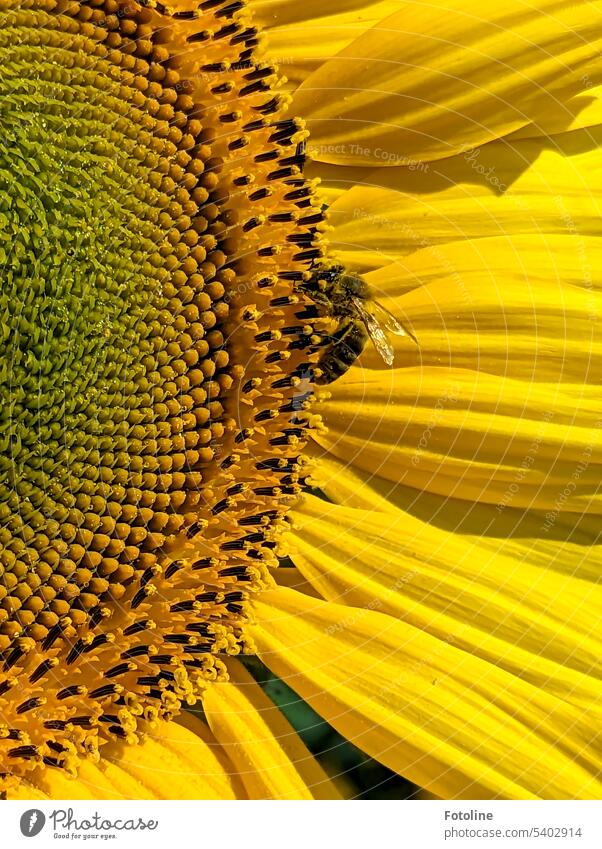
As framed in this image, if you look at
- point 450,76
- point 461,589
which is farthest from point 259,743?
point 450,76

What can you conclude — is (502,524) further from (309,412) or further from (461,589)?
(309,412)

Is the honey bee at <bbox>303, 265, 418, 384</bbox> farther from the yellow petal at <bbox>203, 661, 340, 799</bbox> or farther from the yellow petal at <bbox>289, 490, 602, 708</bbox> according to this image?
the yellow petal at <bbox>203, 661, 340, 799</bbox>

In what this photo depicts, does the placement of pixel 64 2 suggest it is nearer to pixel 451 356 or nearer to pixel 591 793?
pixel 451 356

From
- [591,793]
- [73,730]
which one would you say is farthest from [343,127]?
[591,793]

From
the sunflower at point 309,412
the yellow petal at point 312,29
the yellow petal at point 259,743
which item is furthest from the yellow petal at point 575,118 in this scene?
the yellow petal at point 259,743

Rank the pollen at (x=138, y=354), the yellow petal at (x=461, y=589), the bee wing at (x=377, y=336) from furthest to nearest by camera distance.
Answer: the yellow petal at (x=461, y=589) < the bee wing at (x=377, y=336) < the pollen at (x=138, y=354)

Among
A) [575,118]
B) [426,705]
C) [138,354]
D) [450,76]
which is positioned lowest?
[426,705]

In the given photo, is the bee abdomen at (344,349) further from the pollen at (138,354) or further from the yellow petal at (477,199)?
the yellow petal at (477,199)

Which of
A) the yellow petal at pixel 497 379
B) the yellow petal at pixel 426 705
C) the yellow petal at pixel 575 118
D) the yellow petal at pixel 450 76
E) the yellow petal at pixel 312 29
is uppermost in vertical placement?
the yellow petal at pixel 312 29
